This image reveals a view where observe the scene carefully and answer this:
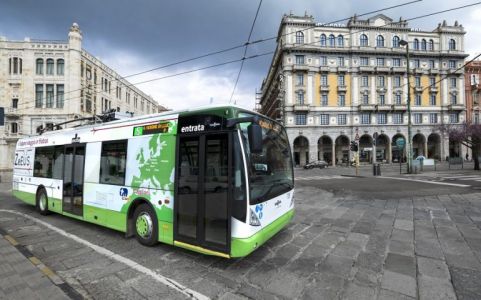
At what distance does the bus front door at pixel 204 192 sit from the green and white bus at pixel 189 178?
0.02m

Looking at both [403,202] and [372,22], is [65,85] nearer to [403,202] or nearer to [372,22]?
[403,202]

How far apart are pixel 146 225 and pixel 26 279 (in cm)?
175

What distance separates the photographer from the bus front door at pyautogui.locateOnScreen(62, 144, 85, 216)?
5.94m

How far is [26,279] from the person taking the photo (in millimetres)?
3357

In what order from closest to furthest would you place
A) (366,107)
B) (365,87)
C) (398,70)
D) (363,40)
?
(366,107), (363,40), (365,87), (398,70)

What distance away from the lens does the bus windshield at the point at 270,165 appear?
Answer: 142 inches

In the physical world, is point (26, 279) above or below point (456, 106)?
below

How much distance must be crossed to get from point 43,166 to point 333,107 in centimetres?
4542

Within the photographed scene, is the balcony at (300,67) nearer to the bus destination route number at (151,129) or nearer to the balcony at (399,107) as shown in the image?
the balcony at (399,107)

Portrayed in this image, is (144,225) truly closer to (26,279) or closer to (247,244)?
(26,279)

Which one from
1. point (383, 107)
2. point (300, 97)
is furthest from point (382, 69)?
point (300, 97)

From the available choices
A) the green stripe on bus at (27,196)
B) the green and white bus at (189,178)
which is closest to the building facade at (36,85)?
the green stripe on bus at (27,196)

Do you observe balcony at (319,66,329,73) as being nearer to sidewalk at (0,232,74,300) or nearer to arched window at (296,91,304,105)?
arched window at (296,91,304,105)

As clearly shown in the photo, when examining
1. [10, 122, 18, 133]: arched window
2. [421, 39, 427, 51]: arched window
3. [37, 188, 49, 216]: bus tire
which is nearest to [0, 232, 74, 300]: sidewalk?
[37, 188, 49, 216]: bus tire
